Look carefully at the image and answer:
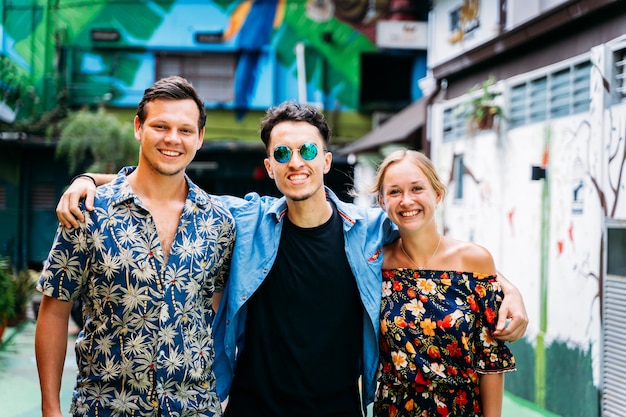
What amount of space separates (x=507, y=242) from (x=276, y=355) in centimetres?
502

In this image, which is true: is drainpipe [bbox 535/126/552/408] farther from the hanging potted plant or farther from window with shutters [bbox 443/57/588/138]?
the hanging potted plant

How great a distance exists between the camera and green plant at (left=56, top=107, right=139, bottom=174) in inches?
583

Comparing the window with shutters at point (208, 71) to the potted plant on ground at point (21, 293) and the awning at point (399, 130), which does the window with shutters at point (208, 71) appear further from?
the potted plant on ground at point (21, 293)

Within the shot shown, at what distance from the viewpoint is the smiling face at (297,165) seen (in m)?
3.13

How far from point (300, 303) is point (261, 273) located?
23cm

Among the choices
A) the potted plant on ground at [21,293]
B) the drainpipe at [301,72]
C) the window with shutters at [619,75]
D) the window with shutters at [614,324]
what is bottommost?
the potted plant on ground at [21,293]

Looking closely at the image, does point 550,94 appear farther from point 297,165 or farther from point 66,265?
point 66,265

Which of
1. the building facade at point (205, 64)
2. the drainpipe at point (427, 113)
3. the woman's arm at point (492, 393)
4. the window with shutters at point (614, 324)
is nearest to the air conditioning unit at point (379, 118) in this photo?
the building facade at point (205, 64)

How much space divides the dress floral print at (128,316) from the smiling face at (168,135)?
0.83 ft

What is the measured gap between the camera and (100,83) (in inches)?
720

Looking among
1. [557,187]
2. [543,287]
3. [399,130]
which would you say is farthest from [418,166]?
[399,130]

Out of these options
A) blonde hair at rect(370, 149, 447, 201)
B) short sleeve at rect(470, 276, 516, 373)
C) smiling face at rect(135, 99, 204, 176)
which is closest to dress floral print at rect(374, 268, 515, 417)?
short sleeve at rect(470, 276, 516, 373)

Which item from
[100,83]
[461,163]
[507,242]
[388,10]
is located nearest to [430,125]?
[461,163]

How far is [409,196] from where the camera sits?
124 inches
